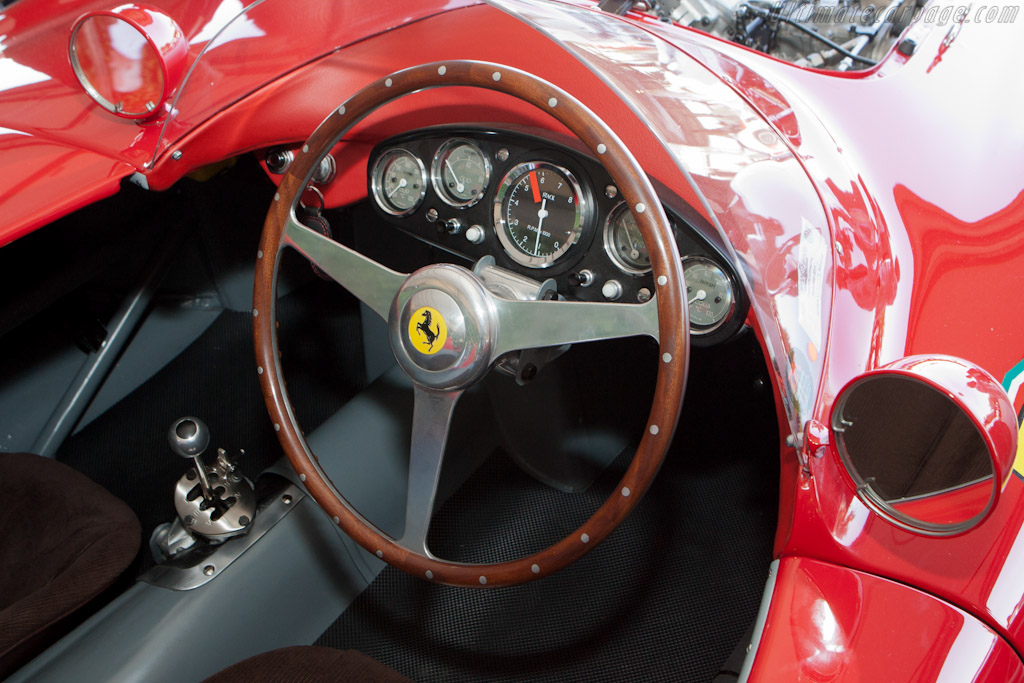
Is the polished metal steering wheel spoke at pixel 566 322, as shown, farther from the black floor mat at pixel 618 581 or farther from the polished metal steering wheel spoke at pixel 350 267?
the black floor mat at pixel 618 581

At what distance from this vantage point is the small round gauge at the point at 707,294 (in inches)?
42.3

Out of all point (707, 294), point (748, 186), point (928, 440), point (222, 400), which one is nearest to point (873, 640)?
point (928, 440)

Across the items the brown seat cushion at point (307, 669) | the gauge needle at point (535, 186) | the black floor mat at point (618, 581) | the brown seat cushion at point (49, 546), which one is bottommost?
the black floor mat at point (618, 581)

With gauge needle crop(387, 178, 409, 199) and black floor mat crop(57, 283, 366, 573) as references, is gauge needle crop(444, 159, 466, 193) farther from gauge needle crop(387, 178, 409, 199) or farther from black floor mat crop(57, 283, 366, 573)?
black floor mat crop(57, 283, 366, 573)

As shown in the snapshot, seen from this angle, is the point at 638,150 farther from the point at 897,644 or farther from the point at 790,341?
the point at 897,644

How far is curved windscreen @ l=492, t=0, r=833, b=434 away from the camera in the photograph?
0.98 meters

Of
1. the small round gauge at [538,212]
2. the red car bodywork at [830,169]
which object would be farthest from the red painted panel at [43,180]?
the small round gauge at [538,212]

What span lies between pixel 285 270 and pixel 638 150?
1.64 meters

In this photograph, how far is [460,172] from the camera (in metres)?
1.27

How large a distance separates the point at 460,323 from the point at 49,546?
867mm

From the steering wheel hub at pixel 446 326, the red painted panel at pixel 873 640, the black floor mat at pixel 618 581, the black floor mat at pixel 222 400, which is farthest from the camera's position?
the black floor mat at pixel 222 400

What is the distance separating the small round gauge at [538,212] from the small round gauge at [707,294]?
0.18m

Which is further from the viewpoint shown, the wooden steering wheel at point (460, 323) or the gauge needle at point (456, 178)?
the gauge needle at point (456, 178)

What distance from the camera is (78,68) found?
126 cm
